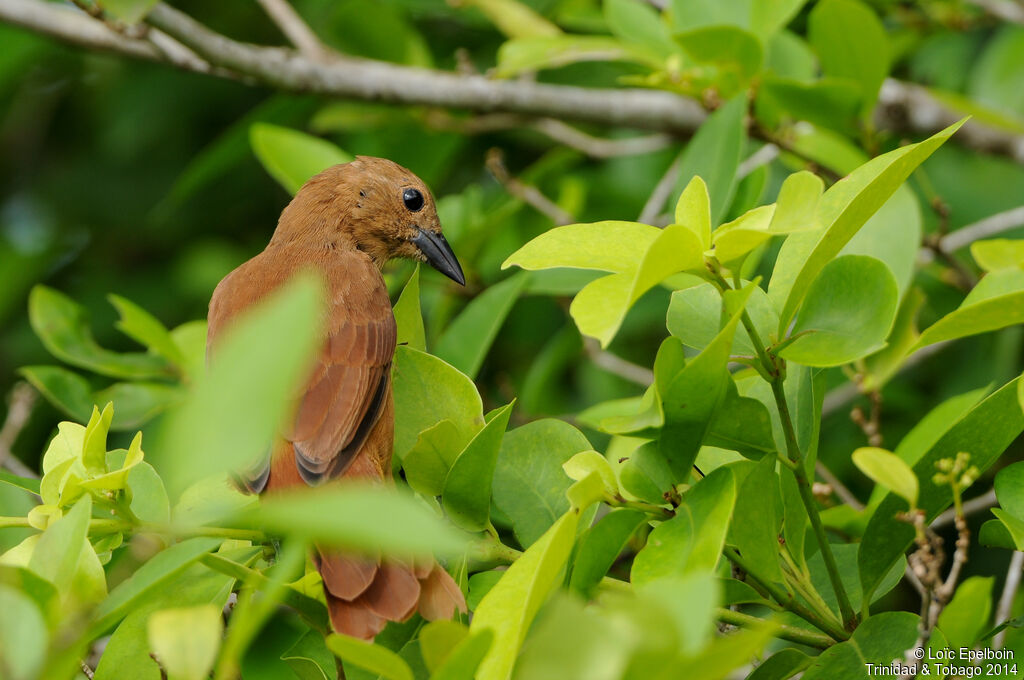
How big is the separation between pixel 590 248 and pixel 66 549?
80cm

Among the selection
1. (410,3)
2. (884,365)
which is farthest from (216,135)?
(884,365)

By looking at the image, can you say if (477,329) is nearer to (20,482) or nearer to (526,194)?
(526,194)

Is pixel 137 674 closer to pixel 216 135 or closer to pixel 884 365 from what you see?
pixel 884 365

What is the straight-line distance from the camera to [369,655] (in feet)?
4.17

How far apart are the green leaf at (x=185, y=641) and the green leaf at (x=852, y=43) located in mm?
2447

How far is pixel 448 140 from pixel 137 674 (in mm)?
2850

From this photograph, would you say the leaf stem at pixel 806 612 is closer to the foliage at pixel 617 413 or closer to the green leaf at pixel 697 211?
the foliage at pixel 617 413

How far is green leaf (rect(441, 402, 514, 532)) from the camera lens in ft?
5.73

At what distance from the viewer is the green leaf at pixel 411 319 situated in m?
2.22

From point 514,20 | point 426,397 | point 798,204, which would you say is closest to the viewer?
point 798,204

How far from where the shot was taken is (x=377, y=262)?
140 inches

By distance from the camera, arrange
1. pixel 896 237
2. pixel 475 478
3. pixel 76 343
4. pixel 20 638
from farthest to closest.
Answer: pixel 76 343, pixel 896 237, pixel 475 478, pixel 20 638

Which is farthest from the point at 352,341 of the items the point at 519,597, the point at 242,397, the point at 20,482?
the point at 242,397

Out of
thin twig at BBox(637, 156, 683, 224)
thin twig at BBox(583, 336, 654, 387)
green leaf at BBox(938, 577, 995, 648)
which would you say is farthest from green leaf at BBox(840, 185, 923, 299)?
thin twig at BBox(583, 336, 654, 387)
